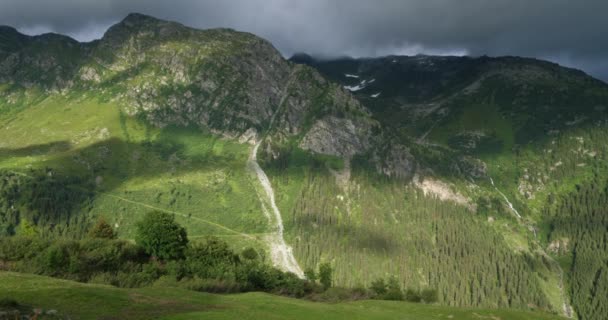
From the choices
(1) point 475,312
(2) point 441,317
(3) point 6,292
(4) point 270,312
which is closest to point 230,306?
(4) point 270,312

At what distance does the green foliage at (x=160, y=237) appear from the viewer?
10888 cm

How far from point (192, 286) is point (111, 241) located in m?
30.5

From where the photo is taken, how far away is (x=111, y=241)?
348 feet

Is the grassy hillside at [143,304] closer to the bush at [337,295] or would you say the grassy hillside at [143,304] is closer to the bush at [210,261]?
the bush at [210,261]

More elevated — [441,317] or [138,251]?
[138,251]

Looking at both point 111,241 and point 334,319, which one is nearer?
point 334,319

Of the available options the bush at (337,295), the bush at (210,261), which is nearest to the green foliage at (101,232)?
the bush at (210,261)

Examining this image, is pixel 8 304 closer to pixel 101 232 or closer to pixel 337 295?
pixel 101 232

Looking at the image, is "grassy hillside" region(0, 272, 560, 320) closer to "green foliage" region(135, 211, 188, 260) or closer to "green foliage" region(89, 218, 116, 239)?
"green foliage" region(135, 211, 188, 260)

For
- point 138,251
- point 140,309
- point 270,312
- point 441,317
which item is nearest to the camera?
point 140,309

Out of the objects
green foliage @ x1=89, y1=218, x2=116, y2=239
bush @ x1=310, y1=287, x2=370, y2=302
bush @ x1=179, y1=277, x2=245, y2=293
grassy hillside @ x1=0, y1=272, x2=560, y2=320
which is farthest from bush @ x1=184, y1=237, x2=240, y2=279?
grassy hillside @ x1=0, y1=272, x2=560, y2=320

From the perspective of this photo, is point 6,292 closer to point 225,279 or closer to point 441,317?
point 225,279

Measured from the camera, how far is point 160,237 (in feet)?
359

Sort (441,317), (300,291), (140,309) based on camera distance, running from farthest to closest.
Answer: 1. (300,291)
2. (441,317)
3. (140,309)
